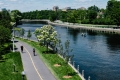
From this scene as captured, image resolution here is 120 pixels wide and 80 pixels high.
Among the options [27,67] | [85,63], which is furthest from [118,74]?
[27,67]

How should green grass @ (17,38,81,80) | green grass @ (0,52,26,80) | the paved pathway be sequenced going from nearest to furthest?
the paved pathway < green grass @ (0,52,26,80) < green grass @ (17,38,81,80)

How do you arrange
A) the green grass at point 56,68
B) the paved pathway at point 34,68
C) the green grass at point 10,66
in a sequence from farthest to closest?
the green grass at point 56,68, the green grass at point 10,66, the paved pathway at point 34,68

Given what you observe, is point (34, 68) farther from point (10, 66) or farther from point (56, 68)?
point (10, 66)

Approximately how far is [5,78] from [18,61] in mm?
12633

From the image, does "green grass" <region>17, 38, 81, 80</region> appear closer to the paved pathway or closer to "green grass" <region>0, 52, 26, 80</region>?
the paved pathway

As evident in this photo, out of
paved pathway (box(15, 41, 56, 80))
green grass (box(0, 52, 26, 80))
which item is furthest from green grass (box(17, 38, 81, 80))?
green grass (box(0, 52, 26, 80))

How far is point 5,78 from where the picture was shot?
41125mm

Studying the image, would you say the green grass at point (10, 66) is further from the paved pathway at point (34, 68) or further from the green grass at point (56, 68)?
the green grass at point (56, 68)

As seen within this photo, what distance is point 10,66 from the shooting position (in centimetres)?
4941

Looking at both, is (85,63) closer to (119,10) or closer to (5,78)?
(5,78)

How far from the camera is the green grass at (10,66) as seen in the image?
1663 inches

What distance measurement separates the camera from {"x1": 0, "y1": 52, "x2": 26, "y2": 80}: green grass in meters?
42.2

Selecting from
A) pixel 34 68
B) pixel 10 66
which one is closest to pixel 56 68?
pixel 34 68

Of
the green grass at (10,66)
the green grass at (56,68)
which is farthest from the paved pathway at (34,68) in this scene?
the green grass at (10,66)
